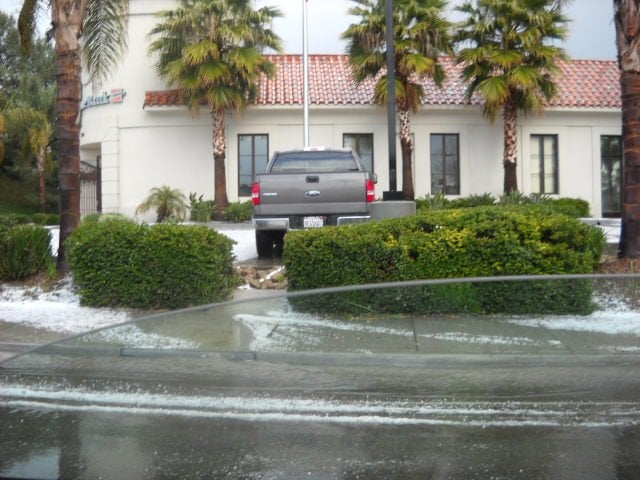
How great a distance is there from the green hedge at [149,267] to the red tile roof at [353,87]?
51.4 feet

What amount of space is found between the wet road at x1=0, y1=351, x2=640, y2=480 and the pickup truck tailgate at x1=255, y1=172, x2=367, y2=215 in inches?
374

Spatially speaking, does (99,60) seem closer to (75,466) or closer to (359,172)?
(359,172)

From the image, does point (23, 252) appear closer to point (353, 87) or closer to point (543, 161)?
point (353, 87)

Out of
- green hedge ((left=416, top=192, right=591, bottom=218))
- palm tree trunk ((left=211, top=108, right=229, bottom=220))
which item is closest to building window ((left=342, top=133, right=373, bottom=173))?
green hedge ((left=416, top=192, right=591, bottom=218))

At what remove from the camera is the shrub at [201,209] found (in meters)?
24.1

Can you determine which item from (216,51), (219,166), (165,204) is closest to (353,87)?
(216,51)

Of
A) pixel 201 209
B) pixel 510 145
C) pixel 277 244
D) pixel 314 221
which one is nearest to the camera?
pixel 314 221

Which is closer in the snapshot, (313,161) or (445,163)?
(313,161)

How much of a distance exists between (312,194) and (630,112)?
5.26m

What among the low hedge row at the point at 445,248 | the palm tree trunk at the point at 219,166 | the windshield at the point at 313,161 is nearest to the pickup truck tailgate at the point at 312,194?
the windshield at the point at 313,161

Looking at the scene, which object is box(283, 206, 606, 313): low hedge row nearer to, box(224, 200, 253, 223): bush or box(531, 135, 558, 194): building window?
box(224, 200, 253, 223): bush

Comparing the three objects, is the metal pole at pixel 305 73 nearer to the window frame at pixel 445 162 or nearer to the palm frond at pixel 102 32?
the window frame at pixel 445 162

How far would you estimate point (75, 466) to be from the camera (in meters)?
2.73

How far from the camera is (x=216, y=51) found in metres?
23.2
